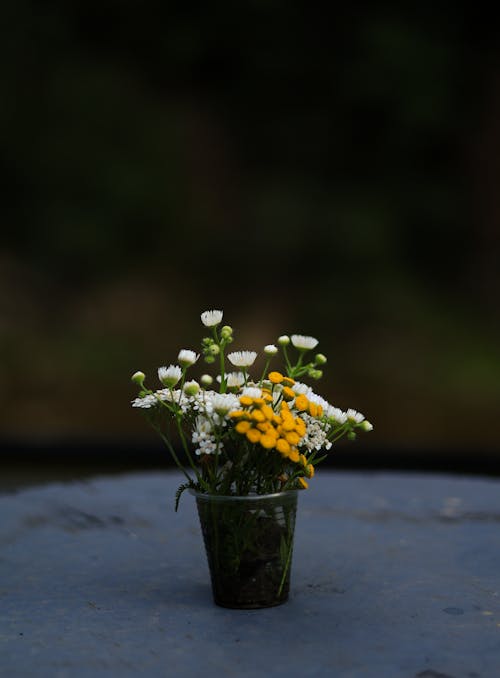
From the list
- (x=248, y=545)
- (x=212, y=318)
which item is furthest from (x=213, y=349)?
(x=248, y=545)

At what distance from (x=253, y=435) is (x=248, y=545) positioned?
0.52 feet

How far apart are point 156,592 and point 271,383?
0.34 metres

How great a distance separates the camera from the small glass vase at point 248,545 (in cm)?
117

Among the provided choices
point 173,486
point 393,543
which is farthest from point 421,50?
point 393,543

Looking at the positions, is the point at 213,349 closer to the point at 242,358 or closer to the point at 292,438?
the point at 242,358

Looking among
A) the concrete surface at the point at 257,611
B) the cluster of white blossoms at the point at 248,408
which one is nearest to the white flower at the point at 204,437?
the cluster of white blossoms at the point at 248,408

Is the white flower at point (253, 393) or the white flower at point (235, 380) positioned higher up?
the white flower at point (235, 380)

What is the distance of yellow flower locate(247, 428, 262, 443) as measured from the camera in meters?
1.12

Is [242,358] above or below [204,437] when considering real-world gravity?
above

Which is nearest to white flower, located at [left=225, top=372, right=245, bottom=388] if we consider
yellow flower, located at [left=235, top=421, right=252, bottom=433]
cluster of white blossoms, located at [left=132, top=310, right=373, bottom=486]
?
cluster of white blossoms, located at [left=132, top=310, right=373, bottom=486]

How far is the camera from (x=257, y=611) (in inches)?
46.9

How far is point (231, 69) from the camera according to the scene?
5.24 m

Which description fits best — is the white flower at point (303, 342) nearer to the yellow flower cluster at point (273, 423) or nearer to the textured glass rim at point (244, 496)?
the yellow flower cluster at point (273, 423)

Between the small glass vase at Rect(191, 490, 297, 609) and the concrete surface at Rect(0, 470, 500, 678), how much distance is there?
3 cm
